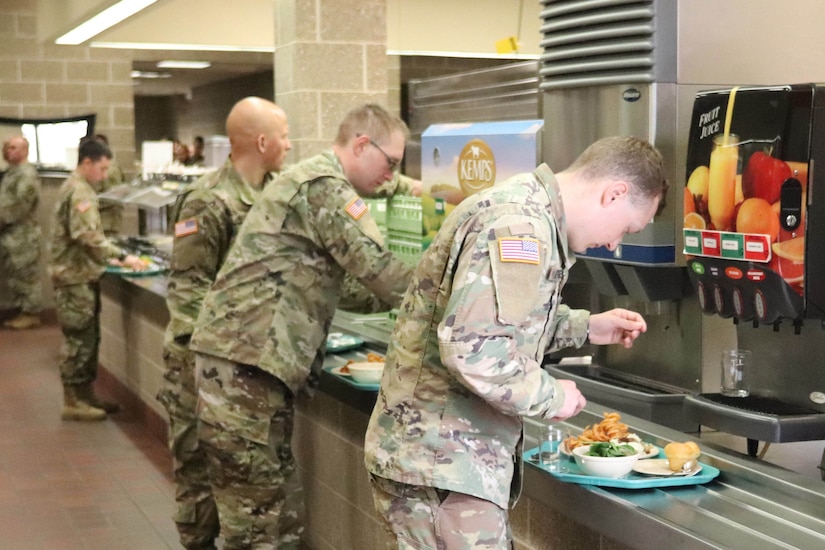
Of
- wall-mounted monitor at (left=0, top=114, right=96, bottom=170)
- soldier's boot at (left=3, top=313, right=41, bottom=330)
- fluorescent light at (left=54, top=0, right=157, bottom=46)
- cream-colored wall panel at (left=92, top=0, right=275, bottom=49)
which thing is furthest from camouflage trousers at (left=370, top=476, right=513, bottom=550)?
wall-mounted monitor at (left=0, top=114, right=96, bottom=170)

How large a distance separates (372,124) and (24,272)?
9.22 metres

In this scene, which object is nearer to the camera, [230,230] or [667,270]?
[667,270]

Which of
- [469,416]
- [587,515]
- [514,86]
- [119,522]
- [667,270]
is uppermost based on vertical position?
[514,86]

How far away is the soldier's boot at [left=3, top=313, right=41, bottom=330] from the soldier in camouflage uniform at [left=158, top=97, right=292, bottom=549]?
752 centimetres

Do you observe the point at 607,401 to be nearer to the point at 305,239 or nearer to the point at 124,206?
the point at 305,239

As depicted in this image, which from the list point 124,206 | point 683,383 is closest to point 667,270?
point 683,383

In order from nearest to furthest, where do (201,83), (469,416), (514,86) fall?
(469,416)
(514,86)
(201,83)

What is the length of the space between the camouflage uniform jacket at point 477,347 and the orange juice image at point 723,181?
1.57 ft

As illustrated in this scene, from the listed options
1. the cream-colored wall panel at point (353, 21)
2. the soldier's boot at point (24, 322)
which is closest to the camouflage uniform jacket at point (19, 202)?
the soldier's boot at point (24, 322)

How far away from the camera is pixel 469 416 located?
2205mm

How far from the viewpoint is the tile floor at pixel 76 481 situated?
504 centimetres

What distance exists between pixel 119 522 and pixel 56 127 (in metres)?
7.95

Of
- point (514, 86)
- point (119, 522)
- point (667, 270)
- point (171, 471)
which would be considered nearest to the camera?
point (667, 270)

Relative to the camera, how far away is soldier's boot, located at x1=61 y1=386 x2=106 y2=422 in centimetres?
729
